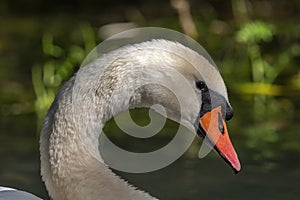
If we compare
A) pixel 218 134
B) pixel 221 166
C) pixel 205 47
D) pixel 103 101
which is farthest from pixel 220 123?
pixel 205 47

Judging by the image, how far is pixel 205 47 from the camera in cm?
854

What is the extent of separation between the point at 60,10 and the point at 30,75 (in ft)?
6.34

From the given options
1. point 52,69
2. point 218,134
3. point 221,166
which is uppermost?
point 218,134

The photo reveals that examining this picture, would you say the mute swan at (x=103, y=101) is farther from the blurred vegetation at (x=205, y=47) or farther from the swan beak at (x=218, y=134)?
the blurred vegetation at (x=205, y=47)

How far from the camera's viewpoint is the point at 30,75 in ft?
26.9

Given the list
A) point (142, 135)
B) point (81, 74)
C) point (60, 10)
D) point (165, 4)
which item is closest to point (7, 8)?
point (60, 10)

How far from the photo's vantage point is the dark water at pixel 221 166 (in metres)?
5.93

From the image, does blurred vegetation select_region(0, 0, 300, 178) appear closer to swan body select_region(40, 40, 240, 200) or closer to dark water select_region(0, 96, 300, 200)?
dark water select_region(0, 96, 300, 200)

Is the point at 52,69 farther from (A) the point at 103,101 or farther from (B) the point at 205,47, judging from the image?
(A) the point at 103,101

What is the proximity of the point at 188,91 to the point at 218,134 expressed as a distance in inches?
9.8

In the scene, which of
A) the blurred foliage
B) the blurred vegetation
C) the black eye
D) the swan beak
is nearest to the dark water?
the blurred vegetation

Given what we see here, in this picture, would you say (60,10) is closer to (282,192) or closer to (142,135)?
(142,135)

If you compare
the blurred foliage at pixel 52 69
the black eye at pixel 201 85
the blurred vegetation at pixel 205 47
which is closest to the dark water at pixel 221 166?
the blurred vegetation at pixel 205 47

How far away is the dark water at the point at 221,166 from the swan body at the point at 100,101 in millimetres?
1659
